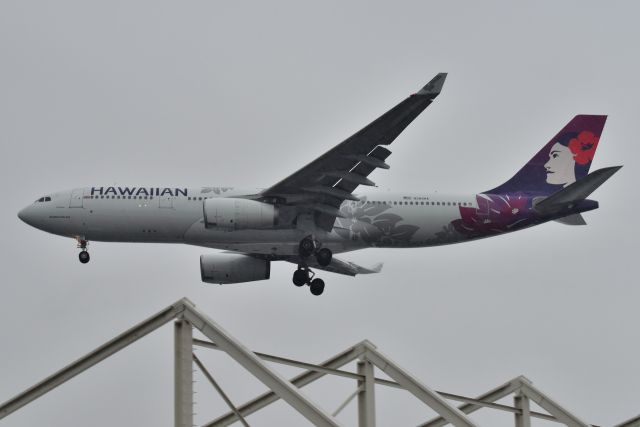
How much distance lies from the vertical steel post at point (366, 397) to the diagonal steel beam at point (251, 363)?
16.2ft

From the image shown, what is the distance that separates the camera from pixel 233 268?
2066 inches

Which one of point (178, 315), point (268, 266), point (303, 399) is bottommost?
point (303, 399)

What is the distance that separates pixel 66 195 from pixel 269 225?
29.9 feet

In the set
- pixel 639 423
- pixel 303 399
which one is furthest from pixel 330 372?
pixel 639 423

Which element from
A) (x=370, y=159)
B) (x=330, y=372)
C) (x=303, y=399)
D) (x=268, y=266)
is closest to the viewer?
(x=303, y=399)

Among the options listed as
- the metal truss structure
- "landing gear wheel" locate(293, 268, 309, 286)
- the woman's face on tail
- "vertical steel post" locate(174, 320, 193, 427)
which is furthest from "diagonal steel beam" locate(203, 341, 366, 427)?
the woman's face on tail

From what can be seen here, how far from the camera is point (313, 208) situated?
4809 centimetres

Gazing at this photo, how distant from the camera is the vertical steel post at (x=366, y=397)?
27016 millimetres

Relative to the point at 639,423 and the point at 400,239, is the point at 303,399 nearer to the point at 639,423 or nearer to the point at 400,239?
the point at 639,423

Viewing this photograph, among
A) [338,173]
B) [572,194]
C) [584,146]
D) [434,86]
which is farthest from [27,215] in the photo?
[584,146]

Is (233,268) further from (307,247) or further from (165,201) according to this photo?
(165,201)

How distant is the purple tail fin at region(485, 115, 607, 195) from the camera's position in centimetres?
5175

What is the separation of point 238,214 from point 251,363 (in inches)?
942

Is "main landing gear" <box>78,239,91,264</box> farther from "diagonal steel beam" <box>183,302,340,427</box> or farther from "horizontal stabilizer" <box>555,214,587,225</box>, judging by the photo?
"diagonal steel beam" <box>183,302,340,427</box>
